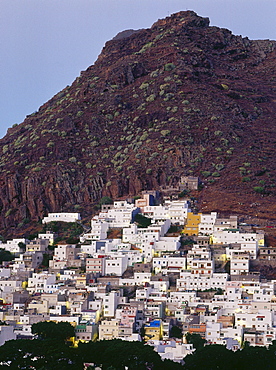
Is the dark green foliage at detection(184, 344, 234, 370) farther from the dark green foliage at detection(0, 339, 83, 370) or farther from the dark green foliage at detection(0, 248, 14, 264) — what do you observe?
the dark green foliage at detection(0, 248, 14, 264)

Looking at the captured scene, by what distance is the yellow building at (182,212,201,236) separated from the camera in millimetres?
91875

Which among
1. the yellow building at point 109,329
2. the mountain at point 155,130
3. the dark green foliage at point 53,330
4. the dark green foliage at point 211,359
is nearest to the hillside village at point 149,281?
the yellow building at point 109,329

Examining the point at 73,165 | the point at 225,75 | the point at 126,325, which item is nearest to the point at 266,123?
the point at 225,75

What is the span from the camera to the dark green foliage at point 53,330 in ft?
220

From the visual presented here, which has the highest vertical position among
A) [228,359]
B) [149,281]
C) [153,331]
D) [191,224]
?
[191,224]

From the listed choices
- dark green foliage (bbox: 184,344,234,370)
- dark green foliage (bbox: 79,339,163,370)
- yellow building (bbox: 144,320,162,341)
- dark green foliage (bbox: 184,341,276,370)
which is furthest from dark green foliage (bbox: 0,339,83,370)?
yellow building (bbox: 144,320,162,341)

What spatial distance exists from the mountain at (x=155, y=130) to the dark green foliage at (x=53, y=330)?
31339mm

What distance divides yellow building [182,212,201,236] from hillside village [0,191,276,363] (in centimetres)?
9

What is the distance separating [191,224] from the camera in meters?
92.6

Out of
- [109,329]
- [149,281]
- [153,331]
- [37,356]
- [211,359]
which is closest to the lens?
[211,359]

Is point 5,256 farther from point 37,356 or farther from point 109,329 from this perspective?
point 37,356

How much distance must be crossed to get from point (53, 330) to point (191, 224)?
2768cm

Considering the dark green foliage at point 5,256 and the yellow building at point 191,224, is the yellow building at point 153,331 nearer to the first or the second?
the yellow building at point 191,224

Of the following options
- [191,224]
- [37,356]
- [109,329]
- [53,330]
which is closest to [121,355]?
[37,356]
